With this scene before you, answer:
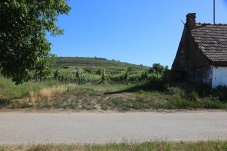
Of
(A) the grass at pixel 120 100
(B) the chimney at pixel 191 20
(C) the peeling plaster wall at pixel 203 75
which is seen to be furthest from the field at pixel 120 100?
(B) the chimney at pixel 191 20

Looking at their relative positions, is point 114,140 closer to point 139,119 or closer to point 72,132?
point 72,132

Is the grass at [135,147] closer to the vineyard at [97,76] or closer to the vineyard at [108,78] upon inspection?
the vineyard at [97,76]

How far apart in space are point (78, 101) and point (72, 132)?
7101 mm

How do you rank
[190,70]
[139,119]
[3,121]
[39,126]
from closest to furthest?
[39,126] < [3,121] < [139,119] < [190,70]

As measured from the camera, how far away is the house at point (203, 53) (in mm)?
21578

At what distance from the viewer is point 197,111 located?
1562 cm

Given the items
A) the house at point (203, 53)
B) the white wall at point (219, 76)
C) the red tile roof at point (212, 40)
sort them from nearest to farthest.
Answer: the white wall at point (219, 76)
the house at point (203, 53)
the red tile roof at point (212, 40)

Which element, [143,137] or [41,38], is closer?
[143,137]

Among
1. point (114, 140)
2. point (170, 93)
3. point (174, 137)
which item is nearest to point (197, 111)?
point (170, 93)

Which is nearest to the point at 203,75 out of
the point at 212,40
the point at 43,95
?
the point at 212,40

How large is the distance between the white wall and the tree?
12277 millimetres

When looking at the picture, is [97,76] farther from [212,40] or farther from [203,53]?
[203,53]

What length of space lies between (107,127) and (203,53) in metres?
14.0

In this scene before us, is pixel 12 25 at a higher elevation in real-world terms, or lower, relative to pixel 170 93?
higher
